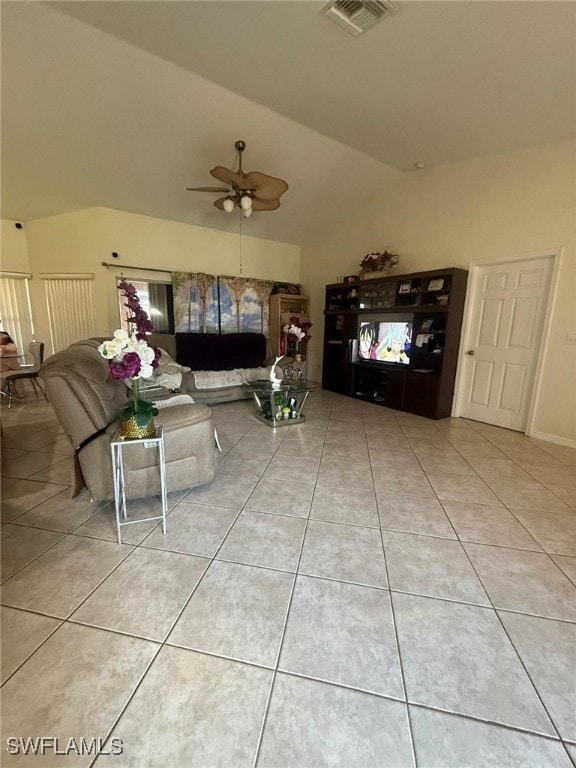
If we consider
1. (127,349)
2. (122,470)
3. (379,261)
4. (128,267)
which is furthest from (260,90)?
(122,470)

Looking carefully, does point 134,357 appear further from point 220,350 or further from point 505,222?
point 505,222

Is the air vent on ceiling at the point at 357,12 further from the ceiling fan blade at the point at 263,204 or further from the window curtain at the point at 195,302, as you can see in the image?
the window curtain at the point at 195,302

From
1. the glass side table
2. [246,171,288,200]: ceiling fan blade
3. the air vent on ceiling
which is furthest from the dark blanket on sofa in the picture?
the air vent on ceiling

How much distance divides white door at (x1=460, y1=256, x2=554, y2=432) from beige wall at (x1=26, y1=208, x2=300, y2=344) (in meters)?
4.16

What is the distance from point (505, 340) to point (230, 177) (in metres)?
3.44

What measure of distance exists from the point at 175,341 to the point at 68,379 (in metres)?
3.00

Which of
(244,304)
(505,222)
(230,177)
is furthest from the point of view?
(244,304)

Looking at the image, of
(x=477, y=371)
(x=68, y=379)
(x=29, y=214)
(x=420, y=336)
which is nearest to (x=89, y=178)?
(x=29, y=214)

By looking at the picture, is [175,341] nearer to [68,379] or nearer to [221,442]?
[221,442]

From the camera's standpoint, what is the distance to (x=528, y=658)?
114 centimetres

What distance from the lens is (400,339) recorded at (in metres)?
4.36

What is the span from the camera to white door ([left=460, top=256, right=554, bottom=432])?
11.0 ft

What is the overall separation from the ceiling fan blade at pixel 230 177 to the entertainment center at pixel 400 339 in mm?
2373

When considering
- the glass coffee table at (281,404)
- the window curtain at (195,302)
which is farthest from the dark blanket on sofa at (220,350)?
the glass coffee table at (281,404)
